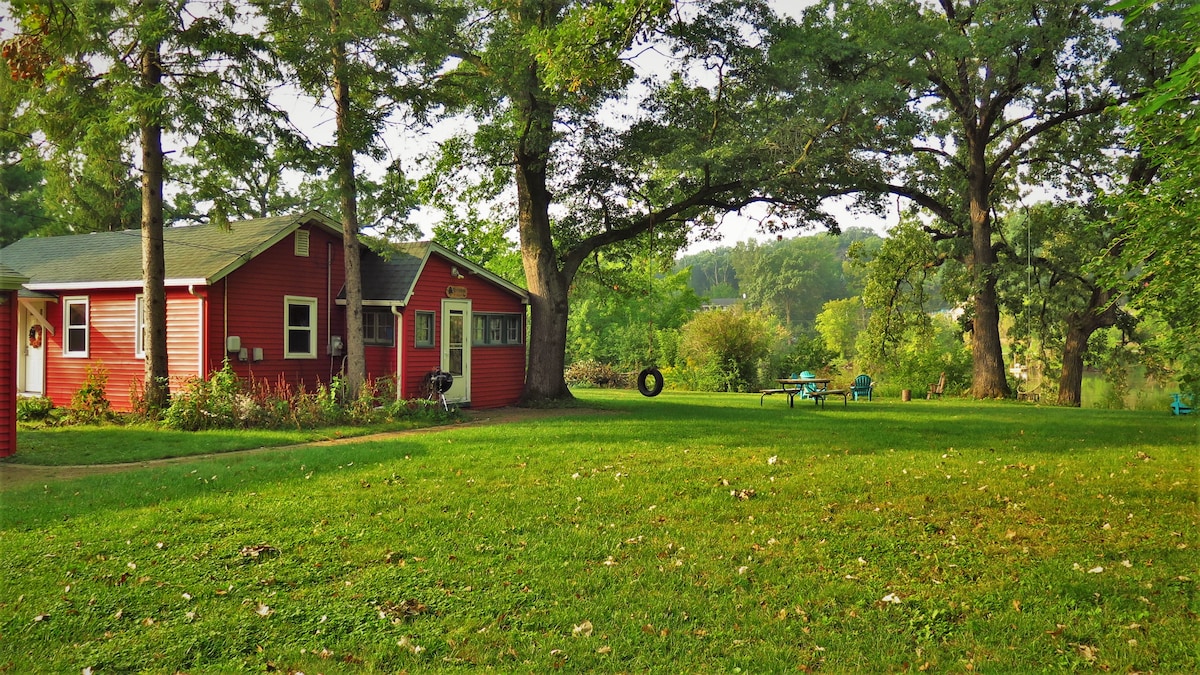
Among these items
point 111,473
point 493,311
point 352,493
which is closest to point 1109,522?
point 352,493

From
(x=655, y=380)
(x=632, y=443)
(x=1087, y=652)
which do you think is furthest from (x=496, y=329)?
(x=1087, y=652)

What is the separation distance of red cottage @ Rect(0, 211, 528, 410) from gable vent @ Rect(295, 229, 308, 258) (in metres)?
0.02

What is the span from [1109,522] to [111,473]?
10480mm

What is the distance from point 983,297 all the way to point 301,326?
1941cm

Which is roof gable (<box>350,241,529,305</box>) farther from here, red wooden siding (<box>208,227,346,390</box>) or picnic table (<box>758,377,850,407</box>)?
picnic table (<box>758,377,850,407</box>)

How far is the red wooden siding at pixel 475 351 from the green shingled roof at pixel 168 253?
2.51m

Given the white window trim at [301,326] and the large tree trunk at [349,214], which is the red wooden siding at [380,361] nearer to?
the large tree trunk at [349,214]

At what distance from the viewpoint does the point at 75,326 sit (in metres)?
17.2

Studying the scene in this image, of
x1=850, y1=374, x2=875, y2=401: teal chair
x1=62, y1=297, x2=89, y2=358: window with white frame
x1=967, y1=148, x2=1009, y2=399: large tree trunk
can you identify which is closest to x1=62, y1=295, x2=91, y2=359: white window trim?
x1=62, y1=297, x2=89, y2=358: window with white frame

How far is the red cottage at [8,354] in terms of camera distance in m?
9.87

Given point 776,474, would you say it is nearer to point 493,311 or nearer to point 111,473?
point 111,473

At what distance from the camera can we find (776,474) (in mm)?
9320

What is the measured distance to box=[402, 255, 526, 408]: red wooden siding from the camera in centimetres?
1777

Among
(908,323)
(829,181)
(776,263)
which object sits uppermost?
(776,263)
